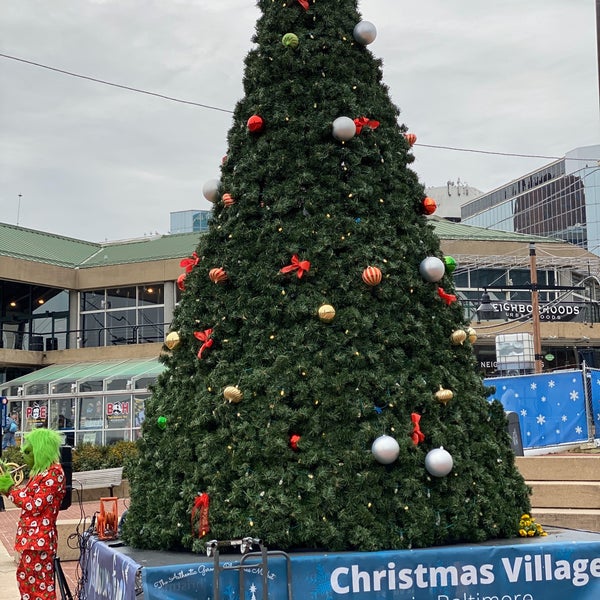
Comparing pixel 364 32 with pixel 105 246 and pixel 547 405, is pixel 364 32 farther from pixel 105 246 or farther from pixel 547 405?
pixel 105 246

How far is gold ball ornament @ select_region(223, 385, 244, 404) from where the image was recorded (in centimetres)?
603

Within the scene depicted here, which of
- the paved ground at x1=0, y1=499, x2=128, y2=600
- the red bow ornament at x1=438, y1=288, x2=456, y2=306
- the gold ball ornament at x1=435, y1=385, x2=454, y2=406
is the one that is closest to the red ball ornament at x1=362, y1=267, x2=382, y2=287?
the red bow ornament at x1=438, y1=288, x2=456, y2=306

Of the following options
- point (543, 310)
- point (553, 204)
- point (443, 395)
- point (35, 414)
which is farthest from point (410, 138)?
point (553, 204)

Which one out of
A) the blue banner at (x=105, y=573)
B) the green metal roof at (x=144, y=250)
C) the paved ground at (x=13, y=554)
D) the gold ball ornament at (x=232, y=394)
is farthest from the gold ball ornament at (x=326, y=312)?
the green metal roof at (x=144, y=250)

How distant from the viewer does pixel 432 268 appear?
21.0 ft

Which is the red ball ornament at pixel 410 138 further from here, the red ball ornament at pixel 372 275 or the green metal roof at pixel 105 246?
the green metal roof at pixel 105 246

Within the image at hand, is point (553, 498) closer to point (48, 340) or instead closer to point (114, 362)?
point (114, 362)

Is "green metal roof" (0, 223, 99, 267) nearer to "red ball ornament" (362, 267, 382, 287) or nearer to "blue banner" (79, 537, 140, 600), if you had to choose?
"blue banner" (79, 537, 140, 600)

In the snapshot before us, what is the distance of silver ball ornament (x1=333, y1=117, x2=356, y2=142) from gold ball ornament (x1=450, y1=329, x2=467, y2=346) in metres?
1.72

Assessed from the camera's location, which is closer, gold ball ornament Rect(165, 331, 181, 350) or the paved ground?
gold ball ornament Rect(165, 331, 181, 350)

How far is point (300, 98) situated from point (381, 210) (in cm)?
111

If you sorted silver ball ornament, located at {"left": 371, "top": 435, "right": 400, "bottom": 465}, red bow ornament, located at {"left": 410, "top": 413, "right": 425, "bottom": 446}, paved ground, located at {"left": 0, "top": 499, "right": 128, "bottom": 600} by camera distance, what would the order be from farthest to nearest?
paved ground, located at {"left": 0, "top": 499, "right": 128, "bottom": 600}
red bow ornament, located at {"left": 410, "top": 413, "right": 425, "bottom": 446}
silver ball ornament, located at {"left": 371, "top": 435, "right": 400, "bottom": 465}

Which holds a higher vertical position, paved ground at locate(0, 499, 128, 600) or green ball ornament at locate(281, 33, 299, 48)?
green ball ornament at locate(281, 33, 299, 48)

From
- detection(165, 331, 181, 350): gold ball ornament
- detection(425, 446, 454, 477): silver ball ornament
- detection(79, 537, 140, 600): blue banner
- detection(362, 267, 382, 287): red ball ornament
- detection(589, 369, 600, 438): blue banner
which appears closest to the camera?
detection(79, 537, 140, 600): blue banner
